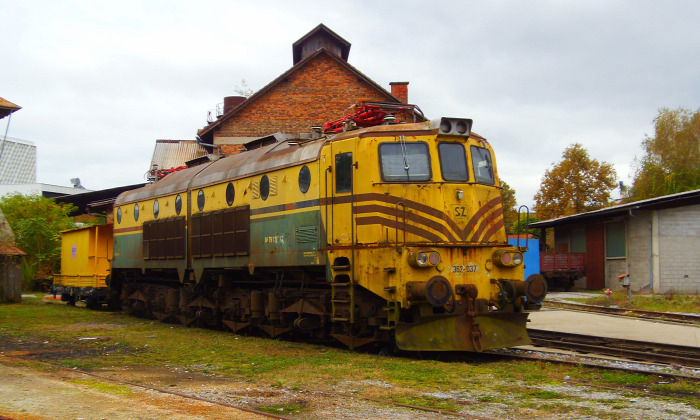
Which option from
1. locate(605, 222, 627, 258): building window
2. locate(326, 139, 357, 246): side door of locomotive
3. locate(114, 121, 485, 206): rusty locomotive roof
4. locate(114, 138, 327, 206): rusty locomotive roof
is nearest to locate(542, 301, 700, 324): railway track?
locate(605, 222, 627, 258): building window

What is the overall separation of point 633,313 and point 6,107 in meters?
18.9

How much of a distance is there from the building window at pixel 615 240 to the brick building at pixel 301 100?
38.9 feet

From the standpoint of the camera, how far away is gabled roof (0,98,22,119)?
61.3 feet

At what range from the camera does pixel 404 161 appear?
1026cm

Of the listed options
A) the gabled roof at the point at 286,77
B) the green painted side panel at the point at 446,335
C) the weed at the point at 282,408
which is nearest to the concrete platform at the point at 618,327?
the green painted side panel at the point at 446,335

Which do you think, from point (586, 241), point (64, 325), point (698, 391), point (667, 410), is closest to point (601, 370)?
point (698, 391)

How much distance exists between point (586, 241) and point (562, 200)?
67.2ft

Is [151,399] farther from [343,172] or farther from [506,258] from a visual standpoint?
[506,258]

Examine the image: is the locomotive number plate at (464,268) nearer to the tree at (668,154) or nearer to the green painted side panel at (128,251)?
the green painted side panel at (128,251)

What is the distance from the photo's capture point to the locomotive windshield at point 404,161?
1018cm

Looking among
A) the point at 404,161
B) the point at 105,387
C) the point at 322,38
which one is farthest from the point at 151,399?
the point at 322,38

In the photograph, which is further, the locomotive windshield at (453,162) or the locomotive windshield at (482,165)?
the locomotive windshield at (482,165)

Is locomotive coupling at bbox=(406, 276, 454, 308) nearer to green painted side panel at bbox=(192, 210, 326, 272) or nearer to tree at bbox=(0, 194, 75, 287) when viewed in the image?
green painted side panel at bbox=(192, 210, 326, 272)

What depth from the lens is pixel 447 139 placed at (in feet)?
34.3
